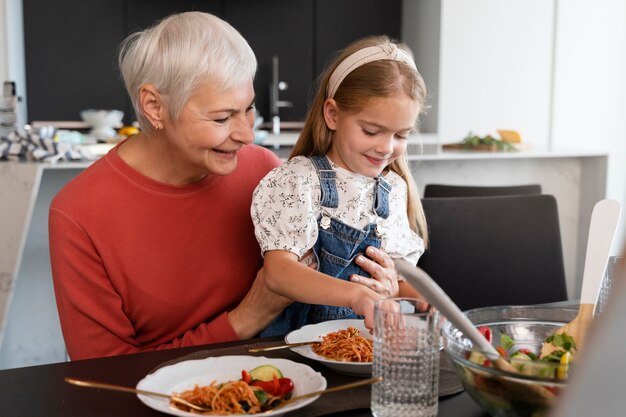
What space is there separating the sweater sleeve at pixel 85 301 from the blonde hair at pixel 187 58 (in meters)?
0.31

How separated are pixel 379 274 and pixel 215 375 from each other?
1.96 feet

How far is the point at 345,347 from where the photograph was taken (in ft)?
3.81

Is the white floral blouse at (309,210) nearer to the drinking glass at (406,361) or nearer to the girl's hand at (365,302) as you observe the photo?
the girl's hand at (365,302)

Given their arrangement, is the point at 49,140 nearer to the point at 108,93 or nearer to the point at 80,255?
the point at 80,255

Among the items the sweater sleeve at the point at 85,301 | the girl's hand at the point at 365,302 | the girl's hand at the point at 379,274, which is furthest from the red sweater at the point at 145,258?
the girl's hand at the point at 365,302

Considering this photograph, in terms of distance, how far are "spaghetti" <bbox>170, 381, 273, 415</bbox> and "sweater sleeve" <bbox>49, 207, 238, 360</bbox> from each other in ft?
1.85

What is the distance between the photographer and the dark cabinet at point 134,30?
5.78 m

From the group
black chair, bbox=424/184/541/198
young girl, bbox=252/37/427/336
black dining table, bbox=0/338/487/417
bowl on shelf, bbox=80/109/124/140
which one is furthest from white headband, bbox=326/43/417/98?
bowl on shelf, bbox=80/109/124/140

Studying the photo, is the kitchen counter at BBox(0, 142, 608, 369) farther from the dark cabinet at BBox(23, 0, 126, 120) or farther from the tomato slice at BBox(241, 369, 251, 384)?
the dark cabinet at BBox(23, 0, 126, 120)

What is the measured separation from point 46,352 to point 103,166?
169cm

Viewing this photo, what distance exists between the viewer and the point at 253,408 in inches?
37.6

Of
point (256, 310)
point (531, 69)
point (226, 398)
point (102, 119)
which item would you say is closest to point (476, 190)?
point (256, 310)

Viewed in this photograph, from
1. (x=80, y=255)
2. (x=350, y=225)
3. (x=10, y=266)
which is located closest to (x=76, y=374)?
(x=80, y=255)

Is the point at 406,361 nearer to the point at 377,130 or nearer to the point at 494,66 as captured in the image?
the point at 377,130
